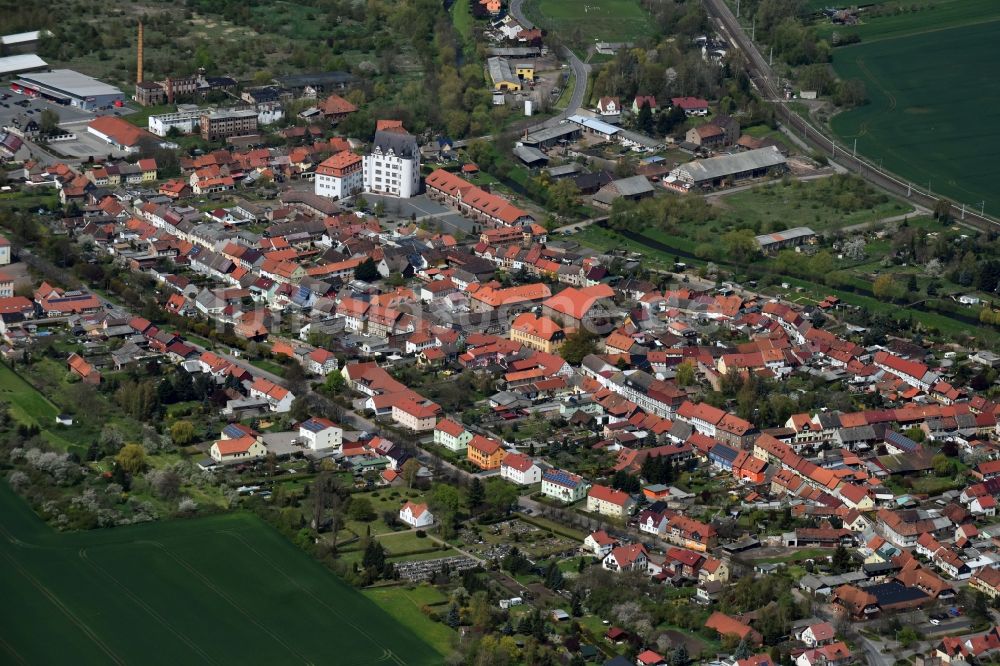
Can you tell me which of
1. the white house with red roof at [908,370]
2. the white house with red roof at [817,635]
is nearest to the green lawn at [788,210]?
the white house with red roof at [908,370]

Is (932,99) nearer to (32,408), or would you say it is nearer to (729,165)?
(729,165)

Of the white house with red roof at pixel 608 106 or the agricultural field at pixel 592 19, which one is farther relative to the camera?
the agricultural field at pixel 592 19

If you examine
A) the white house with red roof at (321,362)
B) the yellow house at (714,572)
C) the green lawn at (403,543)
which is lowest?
the white house with red roof at (321,362)

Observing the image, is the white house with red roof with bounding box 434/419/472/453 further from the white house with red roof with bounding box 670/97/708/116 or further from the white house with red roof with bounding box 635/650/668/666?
the white house with red roof with bounding box 670/97/708/116

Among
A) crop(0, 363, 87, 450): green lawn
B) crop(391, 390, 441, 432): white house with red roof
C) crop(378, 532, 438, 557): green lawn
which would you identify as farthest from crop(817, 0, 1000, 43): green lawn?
crop(378, 532, 438, 557): green lawn

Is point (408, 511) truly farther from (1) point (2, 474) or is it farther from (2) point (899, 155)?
(2) point (899, 155)

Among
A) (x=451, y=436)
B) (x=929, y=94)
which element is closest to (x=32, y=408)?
(x=451, y=436)

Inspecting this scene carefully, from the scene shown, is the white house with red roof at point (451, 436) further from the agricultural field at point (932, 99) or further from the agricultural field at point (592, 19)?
the agricultural field at point (592, 19)
